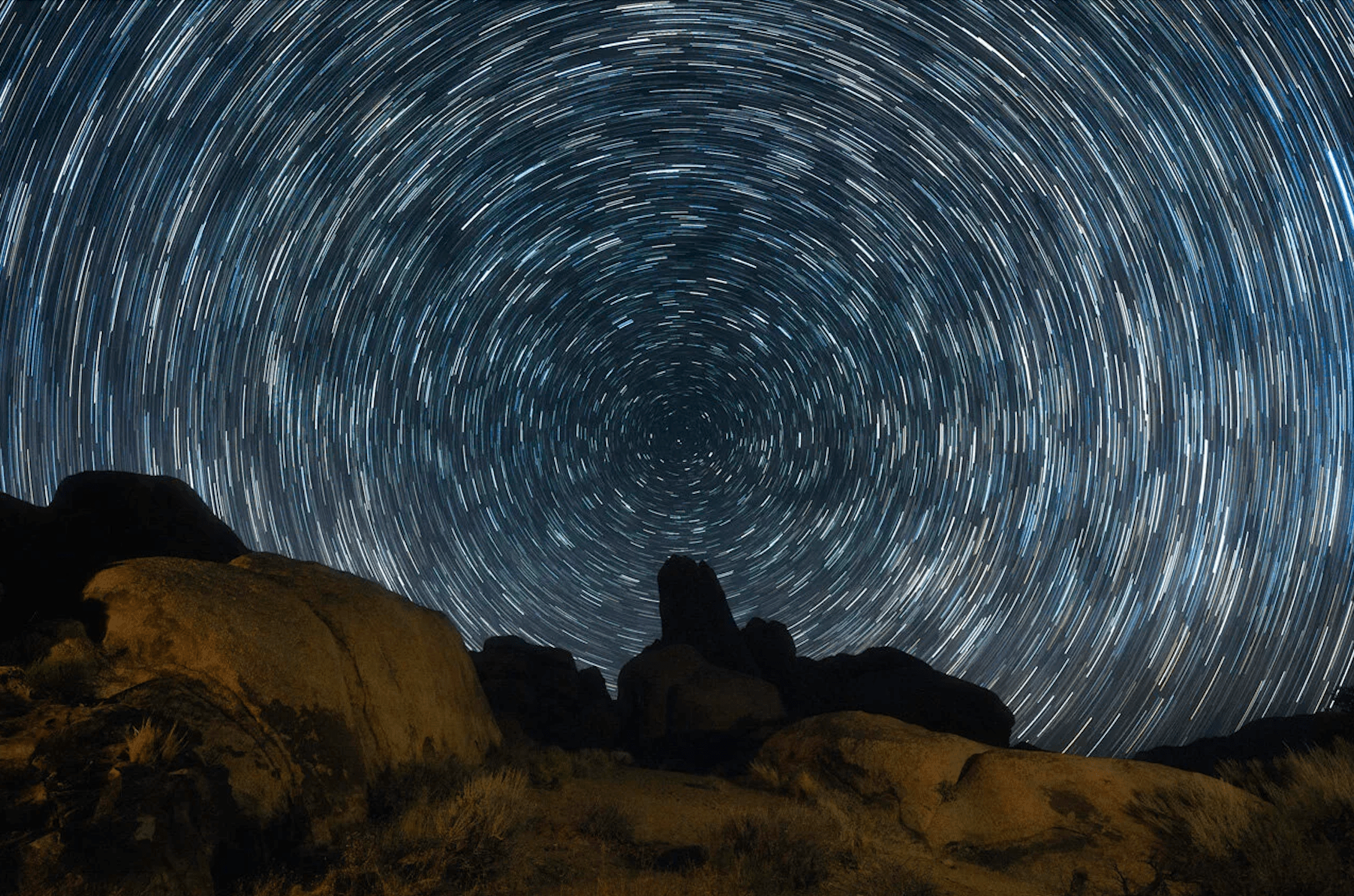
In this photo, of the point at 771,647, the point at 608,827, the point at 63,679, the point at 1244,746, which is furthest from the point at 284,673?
the point at 1244,746

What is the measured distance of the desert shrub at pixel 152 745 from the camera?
6625mm

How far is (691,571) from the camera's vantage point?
42656 millimetres

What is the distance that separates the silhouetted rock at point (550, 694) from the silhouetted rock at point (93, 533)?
9568mm

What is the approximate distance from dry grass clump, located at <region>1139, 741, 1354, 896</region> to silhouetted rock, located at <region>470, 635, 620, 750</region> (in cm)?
1713

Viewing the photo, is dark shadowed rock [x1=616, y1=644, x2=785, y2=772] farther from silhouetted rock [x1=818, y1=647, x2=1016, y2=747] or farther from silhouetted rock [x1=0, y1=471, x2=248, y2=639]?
silhouetted rock [x1=0, y1=471, x2=248, y2=639]

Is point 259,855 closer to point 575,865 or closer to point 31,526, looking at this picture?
point 575,865

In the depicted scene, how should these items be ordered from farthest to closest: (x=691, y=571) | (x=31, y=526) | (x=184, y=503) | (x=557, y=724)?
(x=691, y=571)
(x=557, y=724)
(x=184, y=503)
(x=31, y=526)

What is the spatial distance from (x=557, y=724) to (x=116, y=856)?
71.0 ft

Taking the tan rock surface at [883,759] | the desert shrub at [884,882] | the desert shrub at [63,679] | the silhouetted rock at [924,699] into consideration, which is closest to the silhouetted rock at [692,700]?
the silhouetted rock at [924,699]

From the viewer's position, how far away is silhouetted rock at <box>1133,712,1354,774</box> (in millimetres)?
25516

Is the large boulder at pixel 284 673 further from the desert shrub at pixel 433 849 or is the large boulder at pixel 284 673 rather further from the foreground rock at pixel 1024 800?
the foreground rock at pixel 1024 800

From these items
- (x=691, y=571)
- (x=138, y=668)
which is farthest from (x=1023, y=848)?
(x=691, y=571)

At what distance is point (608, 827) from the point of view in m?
9.48

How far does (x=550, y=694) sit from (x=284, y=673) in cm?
1988
